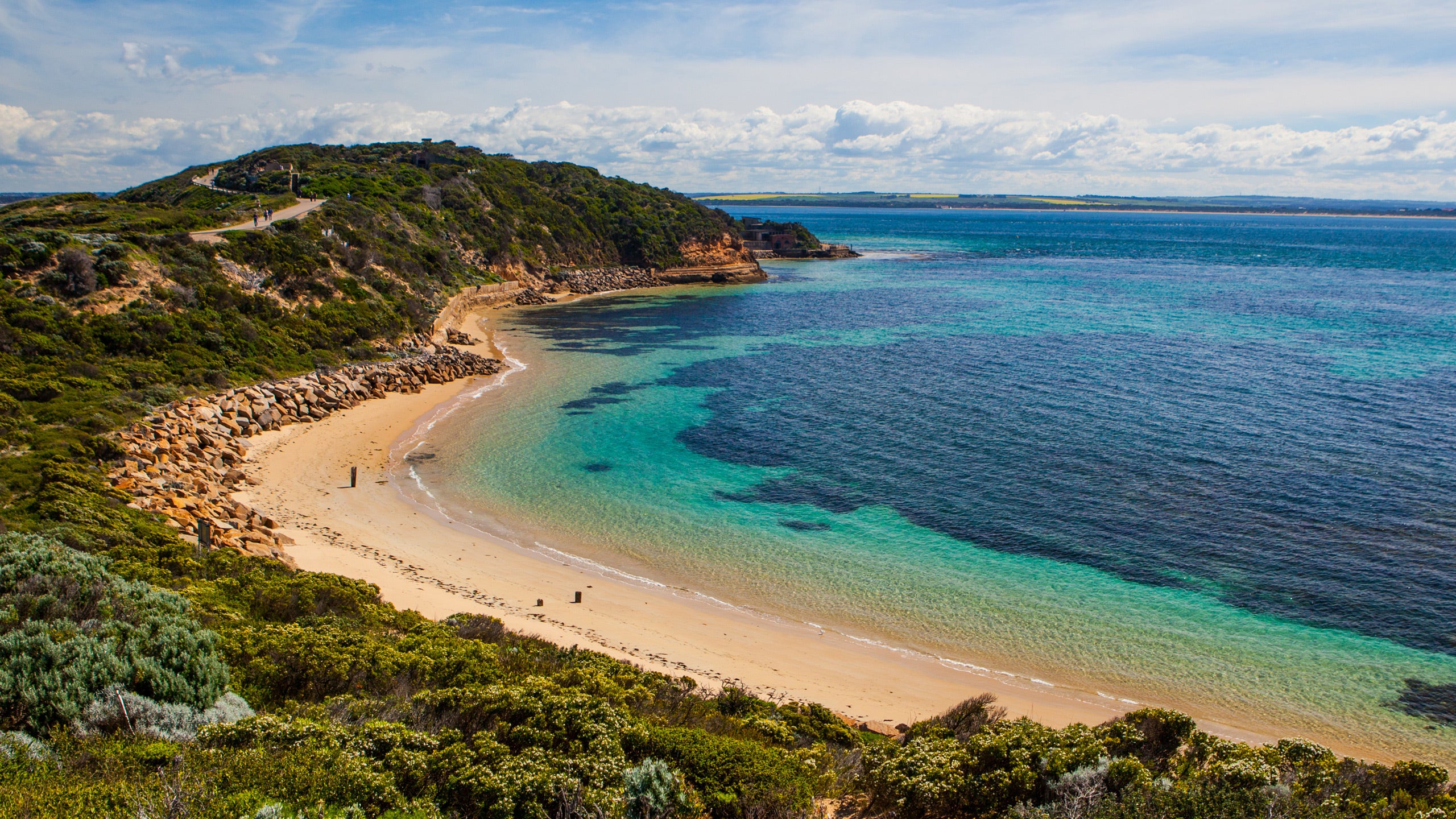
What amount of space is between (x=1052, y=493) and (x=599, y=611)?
56.8ft

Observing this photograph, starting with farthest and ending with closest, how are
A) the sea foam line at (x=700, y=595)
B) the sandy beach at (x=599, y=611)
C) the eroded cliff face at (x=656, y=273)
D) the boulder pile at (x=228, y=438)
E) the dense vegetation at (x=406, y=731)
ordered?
the eroded cliff face at (x=656, y=273) → the boulder pile at (x=228, y=438) → the sea foam line at (x=700, y=595) → the sandy beach at (x=599, y=611) → the dense vegetation at (x=406, y=731)

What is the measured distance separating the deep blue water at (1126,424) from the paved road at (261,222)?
19.8 metres

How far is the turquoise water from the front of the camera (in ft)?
65.8

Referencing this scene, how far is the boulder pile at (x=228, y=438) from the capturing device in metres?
22.9

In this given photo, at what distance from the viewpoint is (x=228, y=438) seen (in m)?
32.2

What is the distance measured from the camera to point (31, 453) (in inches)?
911

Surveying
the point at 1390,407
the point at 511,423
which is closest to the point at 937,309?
the point at 1390,407

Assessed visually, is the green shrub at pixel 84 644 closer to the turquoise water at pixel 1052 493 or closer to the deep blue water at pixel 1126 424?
the turquoise water at pixel 1052 493

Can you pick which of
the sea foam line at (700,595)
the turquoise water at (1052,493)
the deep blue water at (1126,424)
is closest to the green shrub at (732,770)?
the sea foam line at (700,595)

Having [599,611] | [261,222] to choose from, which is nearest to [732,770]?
[599,611]

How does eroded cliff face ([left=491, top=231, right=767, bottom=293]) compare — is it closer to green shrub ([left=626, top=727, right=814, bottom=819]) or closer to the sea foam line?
the sea foam line

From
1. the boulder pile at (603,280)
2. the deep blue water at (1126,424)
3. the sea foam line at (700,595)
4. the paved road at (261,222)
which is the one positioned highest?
the paved road at (261,222)

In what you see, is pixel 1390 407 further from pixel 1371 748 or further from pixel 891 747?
pixel 891 747

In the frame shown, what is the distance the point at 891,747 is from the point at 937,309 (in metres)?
68.0
